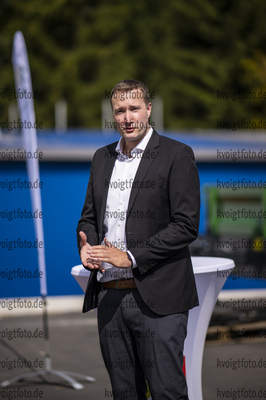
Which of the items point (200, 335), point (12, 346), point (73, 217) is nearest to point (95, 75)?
point (73, 217)

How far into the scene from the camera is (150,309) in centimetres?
297

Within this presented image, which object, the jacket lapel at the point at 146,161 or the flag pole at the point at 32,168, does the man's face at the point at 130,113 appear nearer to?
the jacket lapel at the point at 146,161

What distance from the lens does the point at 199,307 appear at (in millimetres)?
3588

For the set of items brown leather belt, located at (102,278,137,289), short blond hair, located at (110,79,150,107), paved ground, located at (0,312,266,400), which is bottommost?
paved ground, located at (0,312,266,400)

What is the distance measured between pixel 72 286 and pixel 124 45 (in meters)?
30.9

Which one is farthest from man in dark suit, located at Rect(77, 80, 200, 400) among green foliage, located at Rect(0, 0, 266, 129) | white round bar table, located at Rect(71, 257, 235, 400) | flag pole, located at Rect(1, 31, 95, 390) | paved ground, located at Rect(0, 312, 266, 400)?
green foliage, located at Rect(0, 0, 266, 129)

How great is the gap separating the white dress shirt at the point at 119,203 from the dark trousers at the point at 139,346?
0.09m

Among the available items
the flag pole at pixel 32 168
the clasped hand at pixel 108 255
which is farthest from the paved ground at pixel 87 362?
the clasped hand at pixel 108 255

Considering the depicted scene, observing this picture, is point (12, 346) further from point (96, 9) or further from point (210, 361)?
point (96, 9)

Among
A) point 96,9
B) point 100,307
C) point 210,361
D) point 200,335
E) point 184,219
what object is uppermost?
point 96,9

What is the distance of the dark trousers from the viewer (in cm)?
297

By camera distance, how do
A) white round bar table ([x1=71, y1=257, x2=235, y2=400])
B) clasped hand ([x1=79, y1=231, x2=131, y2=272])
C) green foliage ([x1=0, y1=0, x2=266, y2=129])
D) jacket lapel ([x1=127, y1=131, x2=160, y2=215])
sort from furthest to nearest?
green foliage ([x1=0, y1=0, x2=266, y2=129])
white round bar table ([x1=71, y1=257, x2=235, y2=400])
jacket lapel ([x1=127, y1=131, x2=160, y2=215])
clasped hand ([x1=79, y1=231, x2=131, y2=272])

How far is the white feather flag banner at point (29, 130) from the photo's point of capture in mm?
5500

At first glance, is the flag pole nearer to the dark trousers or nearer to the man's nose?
the dark trousers
